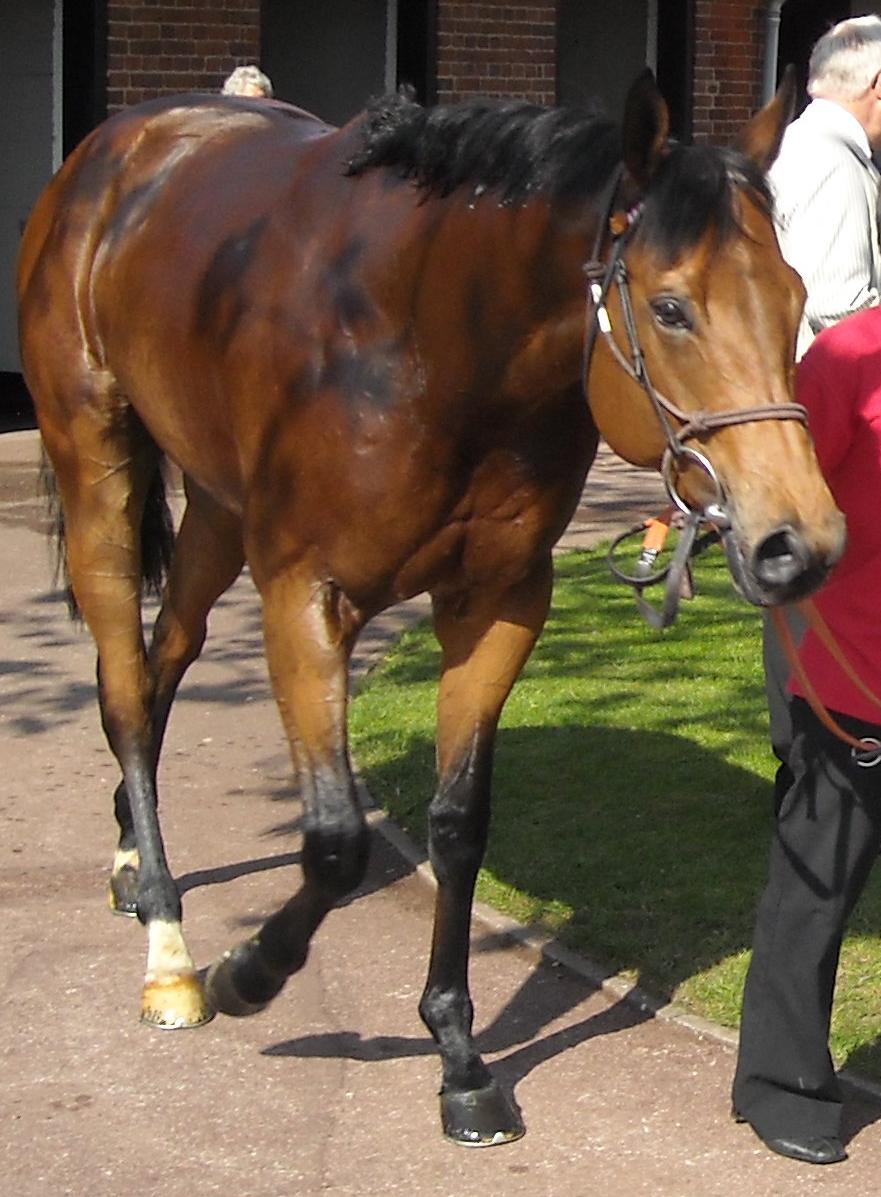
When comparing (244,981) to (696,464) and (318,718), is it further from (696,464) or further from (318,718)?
(696,464)

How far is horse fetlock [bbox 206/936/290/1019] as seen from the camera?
469 cm

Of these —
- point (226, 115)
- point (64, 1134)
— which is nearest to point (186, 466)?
point (226, 115)

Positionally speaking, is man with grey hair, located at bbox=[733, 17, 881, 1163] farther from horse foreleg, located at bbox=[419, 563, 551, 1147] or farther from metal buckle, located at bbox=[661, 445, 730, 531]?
horse foreleg, located at bbox=[419, 563, 551, 1147]

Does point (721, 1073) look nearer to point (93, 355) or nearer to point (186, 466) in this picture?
point (186, 466)

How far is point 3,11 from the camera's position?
Answer: 572 inches

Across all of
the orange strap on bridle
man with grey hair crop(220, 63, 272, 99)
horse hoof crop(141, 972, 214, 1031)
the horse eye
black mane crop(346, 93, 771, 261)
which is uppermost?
black mane crop(346, 93, 771, 261)

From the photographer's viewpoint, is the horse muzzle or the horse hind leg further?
the horse hind leg

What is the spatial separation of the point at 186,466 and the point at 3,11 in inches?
408

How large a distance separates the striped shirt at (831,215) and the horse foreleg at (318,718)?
1474 mm

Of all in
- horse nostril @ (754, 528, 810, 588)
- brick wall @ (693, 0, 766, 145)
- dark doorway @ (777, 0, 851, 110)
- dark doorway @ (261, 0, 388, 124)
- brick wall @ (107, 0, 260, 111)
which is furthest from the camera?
dark doorway @ (777, 0, 851, 110)

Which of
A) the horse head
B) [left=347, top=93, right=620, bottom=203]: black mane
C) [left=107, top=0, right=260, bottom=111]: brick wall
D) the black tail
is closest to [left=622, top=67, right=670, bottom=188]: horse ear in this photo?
the horse head

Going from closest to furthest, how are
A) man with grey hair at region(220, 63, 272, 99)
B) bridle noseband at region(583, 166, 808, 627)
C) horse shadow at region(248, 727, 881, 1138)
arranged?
bridle noseband at region(583, 166, 808, 627)
horse shadow at region(248, 727, 881, 1138)
man with grey hair at region(220, 63, 272, 99)

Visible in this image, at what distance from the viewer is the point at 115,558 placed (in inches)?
217

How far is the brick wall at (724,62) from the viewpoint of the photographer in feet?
54.2
